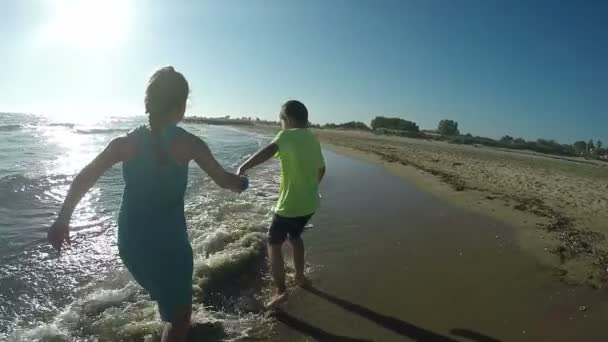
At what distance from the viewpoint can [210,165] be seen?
253 centimetres

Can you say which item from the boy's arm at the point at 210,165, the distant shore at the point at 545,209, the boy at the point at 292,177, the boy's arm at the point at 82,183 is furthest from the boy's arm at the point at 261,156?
the distant shore at the point at 545,209

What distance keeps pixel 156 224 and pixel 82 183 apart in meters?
0.47

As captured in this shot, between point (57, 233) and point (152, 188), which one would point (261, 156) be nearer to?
point (152, 188)

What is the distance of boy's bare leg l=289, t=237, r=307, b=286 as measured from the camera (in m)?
4.68

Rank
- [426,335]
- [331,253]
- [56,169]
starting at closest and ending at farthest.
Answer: [426,335]
[331,253]
[56,169]

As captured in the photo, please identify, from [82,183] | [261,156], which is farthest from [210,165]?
[261,156]

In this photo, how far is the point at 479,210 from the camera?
30.9 ft

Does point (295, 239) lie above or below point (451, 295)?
above

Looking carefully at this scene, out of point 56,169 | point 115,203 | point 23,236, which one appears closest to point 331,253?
point 23,236

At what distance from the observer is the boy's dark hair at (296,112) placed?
171 inches

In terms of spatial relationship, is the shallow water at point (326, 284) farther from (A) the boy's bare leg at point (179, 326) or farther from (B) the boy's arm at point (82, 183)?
(B) the boy's arm at point (82, 183)

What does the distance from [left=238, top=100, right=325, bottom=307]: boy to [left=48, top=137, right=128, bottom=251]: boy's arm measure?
185cm

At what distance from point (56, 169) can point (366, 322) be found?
14.1 meters

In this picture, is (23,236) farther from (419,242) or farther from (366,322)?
(419,242)
